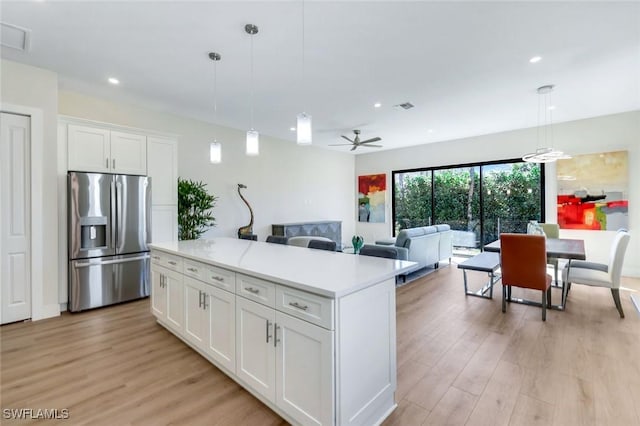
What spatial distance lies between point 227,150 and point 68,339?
402 cm

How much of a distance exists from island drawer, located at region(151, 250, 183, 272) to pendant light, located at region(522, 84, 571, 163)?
491cm

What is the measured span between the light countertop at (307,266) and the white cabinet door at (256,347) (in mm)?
246

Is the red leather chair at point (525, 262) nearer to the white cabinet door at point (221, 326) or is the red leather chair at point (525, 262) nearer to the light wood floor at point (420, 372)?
the light wood floor at point (420, 372)

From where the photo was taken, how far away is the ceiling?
2.41 metres

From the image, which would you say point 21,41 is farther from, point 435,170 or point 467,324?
point 435,170

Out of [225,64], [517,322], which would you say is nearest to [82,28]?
[225,64]

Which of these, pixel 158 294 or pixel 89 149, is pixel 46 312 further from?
pixel 89 149

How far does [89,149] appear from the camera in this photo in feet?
12.3

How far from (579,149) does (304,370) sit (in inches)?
269

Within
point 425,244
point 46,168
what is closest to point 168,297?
point 46,168

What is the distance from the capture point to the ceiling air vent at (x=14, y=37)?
2621 mm

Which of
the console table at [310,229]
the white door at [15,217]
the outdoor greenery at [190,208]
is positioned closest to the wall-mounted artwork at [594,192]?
the console table at [310,229]

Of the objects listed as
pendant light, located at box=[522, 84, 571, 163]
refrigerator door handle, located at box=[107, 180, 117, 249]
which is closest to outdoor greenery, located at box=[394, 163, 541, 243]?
pendant light, located at box=[522, 84, 571, 163]

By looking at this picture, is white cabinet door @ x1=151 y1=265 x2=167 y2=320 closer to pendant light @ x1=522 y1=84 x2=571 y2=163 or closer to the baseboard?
the baseboard
